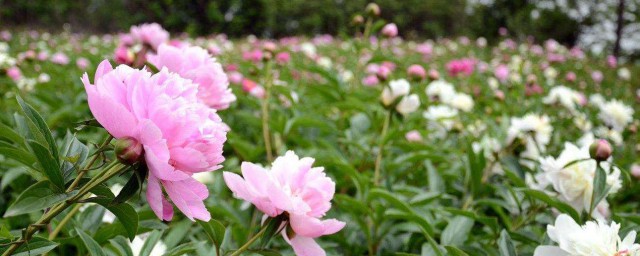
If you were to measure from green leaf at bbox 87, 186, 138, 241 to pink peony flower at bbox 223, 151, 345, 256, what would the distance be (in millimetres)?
101

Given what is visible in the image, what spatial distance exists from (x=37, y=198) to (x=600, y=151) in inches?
→ 27.7

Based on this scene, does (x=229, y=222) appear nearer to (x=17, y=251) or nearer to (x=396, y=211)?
(x=396, y=211)

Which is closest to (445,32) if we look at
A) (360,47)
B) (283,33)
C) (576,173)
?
(283,33)

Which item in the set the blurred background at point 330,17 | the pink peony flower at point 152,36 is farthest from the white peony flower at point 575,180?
the blurred background at point 330,17

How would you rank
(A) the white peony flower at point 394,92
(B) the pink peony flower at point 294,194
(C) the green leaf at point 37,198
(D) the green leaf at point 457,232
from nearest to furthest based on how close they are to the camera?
(C) the green leaf at point 37,198
(B) the pink peony flower at point 294,194
(D) the green leaf at point 457,232
(A) the white peony flower at point 394,92

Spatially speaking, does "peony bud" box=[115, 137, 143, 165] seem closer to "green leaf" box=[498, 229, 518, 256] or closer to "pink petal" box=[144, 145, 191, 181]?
"pink petal" box=[144, 145, 191, 181]

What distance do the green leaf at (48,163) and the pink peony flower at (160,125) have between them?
1.7 inches

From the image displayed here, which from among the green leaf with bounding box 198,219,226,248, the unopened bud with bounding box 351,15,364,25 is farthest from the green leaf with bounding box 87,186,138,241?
the unopened bud with bounding box 351,15,364,25

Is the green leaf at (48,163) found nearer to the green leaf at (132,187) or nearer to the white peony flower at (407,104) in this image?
the green leaf at (132,187)

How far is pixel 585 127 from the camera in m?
2.06

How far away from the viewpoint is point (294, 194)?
20.7 inches

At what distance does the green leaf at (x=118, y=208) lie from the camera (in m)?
0.43

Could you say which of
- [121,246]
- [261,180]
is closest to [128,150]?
[261,180]

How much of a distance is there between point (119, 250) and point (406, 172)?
883 mm
